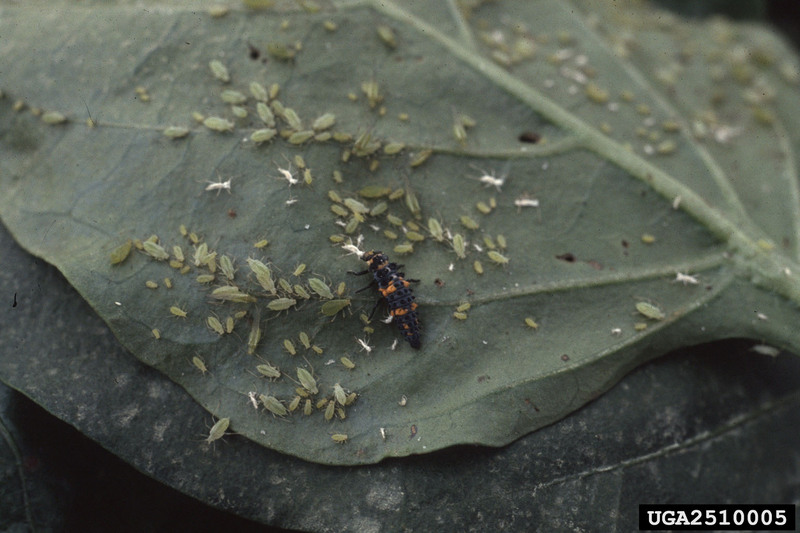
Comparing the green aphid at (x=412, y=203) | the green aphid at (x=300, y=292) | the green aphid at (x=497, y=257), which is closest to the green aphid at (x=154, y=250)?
the green aphid at (x=300, y=292)

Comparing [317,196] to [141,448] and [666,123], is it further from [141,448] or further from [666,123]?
[666,123]

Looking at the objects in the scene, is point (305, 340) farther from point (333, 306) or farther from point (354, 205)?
point (354, 205)

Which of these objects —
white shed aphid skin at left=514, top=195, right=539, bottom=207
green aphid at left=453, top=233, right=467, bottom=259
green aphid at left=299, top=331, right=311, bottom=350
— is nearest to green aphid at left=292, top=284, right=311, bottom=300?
green aphid at left=299, top=331, right=311, bottom=350

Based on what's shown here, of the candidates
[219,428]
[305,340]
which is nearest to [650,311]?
[305,340]

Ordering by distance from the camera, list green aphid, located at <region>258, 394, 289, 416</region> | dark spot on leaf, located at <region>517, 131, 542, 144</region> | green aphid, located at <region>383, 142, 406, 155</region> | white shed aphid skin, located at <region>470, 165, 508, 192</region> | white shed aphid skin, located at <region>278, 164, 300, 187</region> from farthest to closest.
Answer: dark spot on leaf, located at <region>517, 131, 542, 144</region> < white shed aphid skin, located at <region>470, 165, 508, 192</region> < green aphid, located at <region>383, 142, 406, 155</region> < white shed aphid skin, located at <region>278, 164, 300, 187</region> < green aphid, located at <region>258, 394, 289, 416</region>

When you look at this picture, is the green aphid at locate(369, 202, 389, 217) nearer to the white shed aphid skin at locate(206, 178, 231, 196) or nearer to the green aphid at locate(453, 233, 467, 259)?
the green aphid at locate(453, 233, 467, 259)
